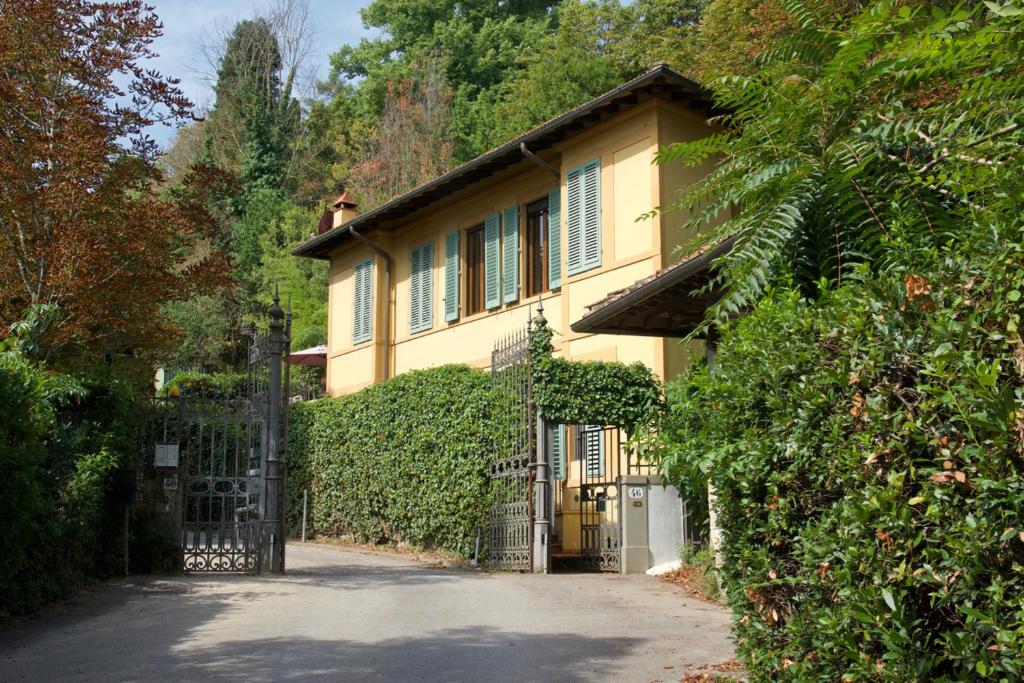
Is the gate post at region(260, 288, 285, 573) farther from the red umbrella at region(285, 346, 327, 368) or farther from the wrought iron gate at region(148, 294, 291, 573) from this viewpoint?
the red umbrella at region(285, 346, 327, 368)

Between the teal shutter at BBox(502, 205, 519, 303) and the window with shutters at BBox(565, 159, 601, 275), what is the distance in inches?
68.7

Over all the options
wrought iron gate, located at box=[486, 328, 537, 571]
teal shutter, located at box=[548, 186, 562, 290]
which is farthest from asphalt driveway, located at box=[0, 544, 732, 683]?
teal shutter, located at box=[548, 186, 562, 290]

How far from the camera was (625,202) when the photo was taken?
695 inches

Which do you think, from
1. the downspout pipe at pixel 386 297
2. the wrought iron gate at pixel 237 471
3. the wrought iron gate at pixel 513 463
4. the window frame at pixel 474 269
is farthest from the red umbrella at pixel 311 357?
the wrought iron gate at pixel 237 471

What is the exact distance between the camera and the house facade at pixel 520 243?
679 inches

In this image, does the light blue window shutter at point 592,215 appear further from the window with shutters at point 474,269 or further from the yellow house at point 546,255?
the window with shutters at point 474,269

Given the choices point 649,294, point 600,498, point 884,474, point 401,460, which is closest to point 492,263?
point 401,460

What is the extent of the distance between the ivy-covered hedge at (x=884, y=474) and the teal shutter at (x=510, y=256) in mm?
14655

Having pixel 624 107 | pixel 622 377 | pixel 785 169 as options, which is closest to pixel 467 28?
pixel 624 107

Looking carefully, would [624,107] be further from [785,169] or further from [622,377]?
[785,169]

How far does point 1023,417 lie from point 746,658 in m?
2.46

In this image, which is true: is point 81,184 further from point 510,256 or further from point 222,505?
point 510,256

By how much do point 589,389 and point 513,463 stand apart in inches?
59.6

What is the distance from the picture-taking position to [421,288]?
23375 millimetres
